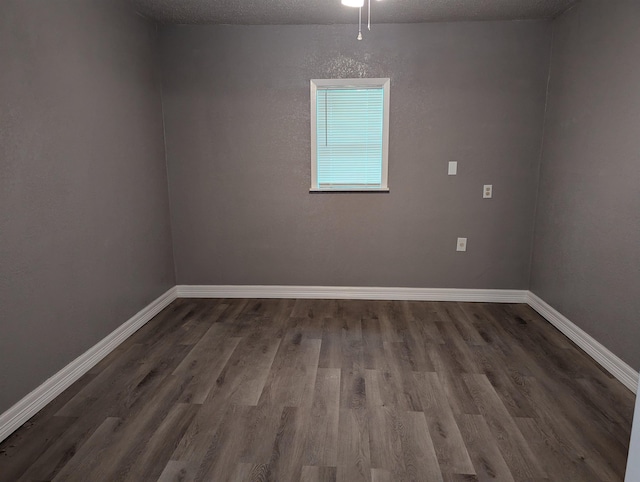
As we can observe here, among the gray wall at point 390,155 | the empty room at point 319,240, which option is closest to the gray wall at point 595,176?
the empty room at point 319,240

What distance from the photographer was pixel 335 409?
2264mm

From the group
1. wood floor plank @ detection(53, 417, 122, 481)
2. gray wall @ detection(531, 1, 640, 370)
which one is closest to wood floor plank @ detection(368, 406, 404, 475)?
wood floor plank @ detection(53, 417, 122, 481)

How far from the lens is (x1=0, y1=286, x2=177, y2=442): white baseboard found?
208 centimetres

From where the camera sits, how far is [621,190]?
2.59m

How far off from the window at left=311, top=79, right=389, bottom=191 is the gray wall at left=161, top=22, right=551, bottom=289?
8cm

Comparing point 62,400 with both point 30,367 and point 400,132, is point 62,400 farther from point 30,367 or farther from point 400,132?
point 400,132

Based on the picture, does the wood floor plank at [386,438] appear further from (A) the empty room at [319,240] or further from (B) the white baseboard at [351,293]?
(B) the white baseboard at [351,293]

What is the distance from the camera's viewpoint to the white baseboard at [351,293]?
3905mm

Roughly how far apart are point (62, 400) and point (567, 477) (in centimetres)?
258

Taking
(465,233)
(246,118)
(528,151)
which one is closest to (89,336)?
(246,118)

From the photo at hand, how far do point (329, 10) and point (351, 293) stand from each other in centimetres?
243

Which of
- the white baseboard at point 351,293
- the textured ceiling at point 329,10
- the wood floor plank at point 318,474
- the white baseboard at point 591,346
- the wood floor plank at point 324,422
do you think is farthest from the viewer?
the white baseboard at point 351,293

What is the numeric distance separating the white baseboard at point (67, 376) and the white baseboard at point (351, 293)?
22.7 inches

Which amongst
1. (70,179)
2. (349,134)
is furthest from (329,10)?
(70,179)
